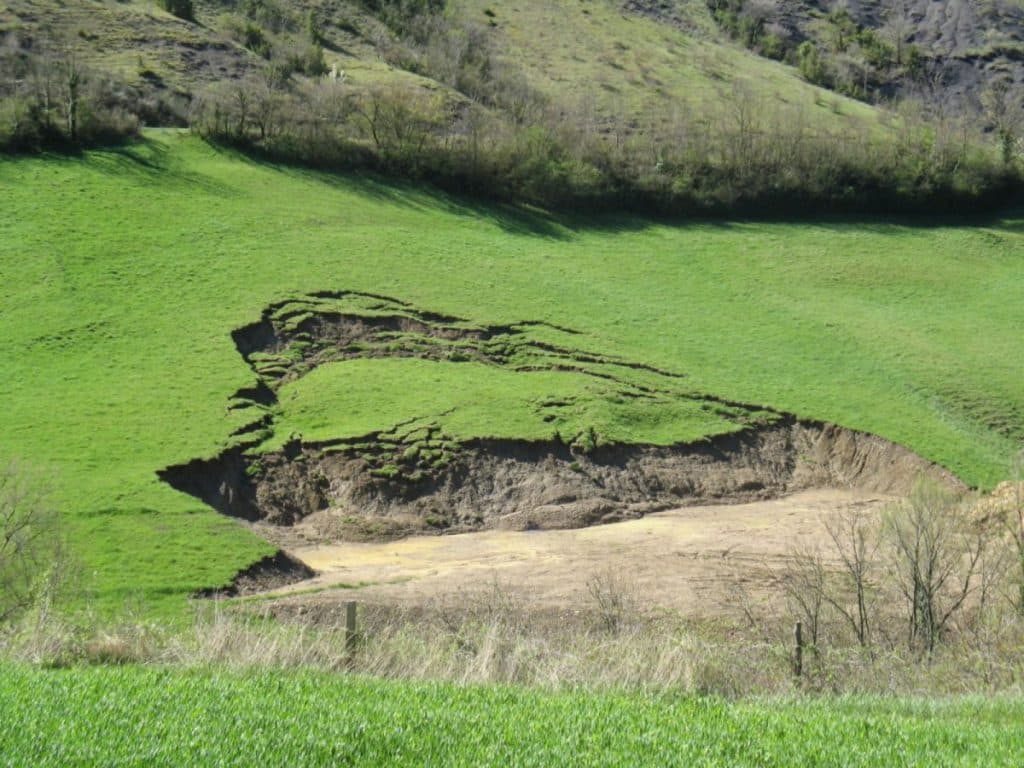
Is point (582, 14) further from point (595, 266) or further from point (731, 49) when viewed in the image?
→ point (595, 266)

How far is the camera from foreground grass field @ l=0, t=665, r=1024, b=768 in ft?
28.3

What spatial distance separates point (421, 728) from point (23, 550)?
13548 millimetres

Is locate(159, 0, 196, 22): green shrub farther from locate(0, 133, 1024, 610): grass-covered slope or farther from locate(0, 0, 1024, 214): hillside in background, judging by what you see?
locate(0, 133, 1024, 610): grass-covered slope

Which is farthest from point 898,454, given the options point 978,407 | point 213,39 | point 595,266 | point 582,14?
point 582,14

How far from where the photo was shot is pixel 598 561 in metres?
27.3

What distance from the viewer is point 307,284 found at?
1753 inches

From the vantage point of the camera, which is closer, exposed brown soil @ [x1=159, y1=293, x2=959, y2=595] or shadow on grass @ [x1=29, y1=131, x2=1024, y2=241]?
exposed brown soil @ [x1=159, y1=293, x2=959, y2=595]

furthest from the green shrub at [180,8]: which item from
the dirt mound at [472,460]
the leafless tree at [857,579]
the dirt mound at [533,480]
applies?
the leafless tree at [857,579]

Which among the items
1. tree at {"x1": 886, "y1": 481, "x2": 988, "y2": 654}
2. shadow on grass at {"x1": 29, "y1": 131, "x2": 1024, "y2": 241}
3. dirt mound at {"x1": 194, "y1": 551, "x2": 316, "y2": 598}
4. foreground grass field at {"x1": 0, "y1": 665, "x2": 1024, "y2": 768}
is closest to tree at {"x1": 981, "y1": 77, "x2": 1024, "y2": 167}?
shadow on grass at {"x1": 29, "y1": 131, "x2": 1024, "y2": 241}

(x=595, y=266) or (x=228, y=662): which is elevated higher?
(x=228, y=662)

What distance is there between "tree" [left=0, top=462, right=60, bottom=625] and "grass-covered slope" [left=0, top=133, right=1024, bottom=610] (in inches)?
51.4

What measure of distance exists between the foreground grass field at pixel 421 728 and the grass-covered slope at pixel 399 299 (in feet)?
40.7

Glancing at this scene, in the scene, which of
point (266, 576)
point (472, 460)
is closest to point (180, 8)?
point (472, 460)

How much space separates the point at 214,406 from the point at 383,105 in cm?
3230
